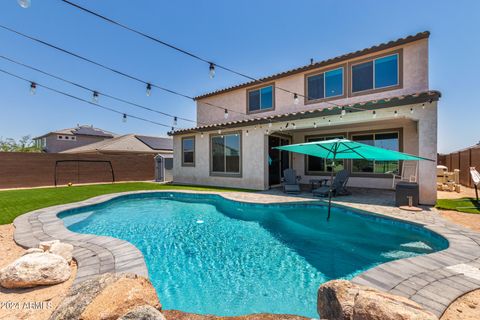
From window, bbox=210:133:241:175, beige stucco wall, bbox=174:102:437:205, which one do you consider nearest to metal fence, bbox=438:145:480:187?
beige stucco wall, bbox=174:102:437:205

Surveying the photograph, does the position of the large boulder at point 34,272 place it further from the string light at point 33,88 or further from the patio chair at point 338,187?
the patio chair at point 338,187

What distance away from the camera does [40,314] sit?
267 centimetres

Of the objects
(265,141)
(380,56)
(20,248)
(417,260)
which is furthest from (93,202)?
(380,56)

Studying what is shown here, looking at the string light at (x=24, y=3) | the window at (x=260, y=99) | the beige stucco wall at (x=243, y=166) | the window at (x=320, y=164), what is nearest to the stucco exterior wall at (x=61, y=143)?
the beige stucco wall at (x=243, y=166)

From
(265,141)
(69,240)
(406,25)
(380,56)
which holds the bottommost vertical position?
(69,240)

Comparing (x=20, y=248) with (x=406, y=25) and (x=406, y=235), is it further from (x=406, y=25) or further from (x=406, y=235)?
(x=406, y=25)

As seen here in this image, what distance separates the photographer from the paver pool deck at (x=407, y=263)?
2.92 metres

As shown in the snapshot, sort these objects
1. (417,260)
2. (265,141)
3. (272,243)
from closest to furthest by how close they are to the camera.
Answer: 1. (417,260)
2. (272,243)
3. (265,141)

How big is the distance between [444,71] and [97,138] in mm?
39384

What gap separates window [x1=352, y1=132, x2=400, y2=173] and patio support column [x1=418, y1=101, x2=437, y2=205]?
12.1ft

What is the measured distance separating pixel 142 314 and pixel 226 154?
1199 cm

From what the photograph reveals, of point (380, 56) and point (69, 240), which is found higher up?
point (380, 56)

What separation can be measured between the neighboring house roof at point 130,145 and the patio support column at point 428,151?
80.2ft

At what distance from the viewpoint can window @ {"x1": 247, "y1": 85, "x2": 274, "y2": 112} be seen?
1420 cm
